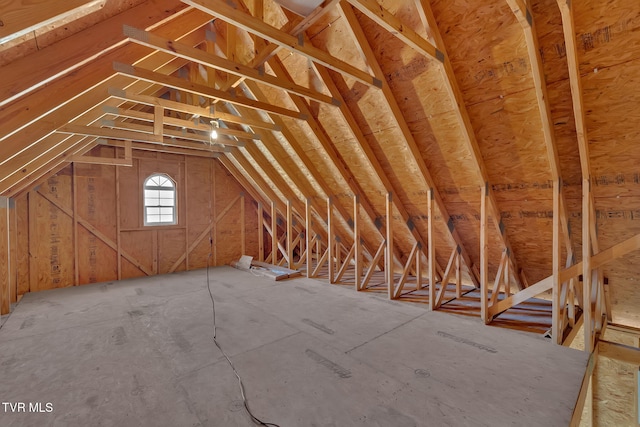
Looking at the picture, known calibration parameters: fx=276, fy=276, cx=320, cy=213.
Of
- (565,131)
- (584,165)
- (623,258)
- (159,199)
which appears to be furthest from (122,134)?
(623,258)

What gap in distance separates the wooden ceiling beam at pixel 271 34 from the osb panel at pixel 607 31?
5.38 ft

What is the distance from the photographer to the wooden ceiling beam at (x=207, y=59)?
2.13 meters

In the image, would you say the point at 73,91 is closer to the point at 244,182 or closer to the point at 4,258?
the point at 4,258

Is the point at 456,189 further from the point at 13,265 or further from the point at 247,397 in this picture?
the point at 13,265

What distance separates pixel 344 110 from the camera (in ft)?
11.9

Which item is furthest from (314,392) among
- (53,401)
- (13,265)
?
(13,265)

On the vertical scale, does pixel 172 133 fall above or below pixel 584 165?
above

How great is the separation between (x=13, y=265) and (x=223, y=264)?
4.11m

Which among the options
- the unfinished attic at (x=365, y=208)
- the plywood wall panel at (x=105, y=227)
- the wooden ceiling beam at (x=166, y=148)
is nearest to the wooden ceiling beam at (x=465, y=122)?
the unfinished attic at (x=365, y=208)

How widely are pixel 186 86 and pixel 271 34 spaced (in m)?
1.47

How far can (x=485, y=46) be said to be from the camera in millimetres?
2514

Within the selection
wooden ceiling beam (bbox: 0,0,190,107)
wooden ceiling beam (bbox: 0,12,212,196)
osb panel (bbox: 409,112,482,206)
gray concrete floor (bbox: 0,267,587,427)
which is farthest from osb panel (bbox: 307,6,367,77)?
gray concrete floor (bbox: 0,267,587,427)

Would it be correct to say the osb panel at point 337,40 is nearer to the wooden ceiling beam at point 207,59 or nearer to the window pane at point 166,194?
the wooden ceiling beam at point 207,59

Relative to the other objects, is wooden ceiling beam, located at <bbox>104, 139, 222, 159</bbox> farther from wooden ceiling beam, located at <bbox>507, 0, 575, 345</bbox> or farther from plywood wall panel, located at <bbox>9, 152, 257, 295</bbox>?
wooden ceiling beam, located at <bbox>507, 0, 575, 345</bbox>
